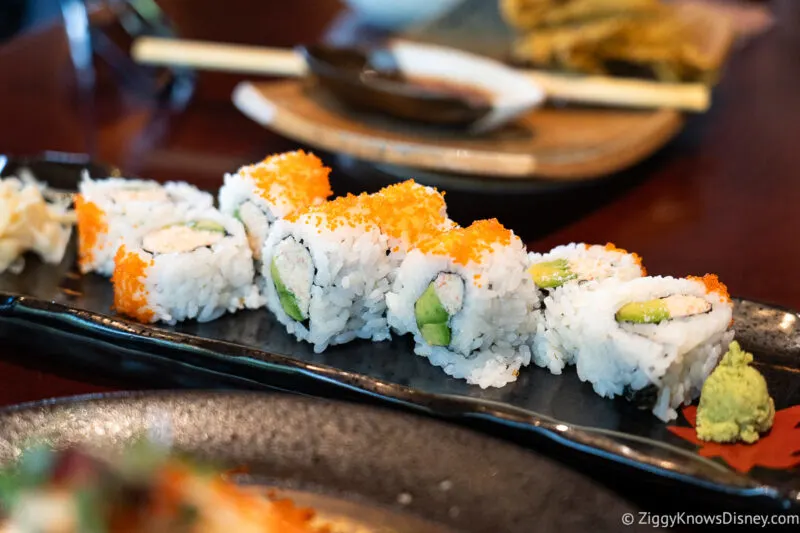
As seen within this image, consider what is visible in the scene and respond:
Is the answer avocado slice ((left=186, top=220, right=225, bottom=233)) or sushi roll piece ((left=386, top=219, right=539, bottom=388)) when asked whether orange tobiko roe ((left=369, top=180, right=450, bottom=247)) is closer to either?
Answer: sushi roll piece ((left=386, top=219, right=539, bottom=388))

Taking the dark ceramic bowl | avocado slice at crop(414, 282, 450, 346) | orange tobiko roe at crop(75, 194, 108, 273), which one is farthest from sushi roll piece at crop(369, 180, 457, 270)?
the dark ceramic bowl

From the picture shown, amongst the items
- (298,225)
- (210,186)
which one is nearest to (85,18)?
(210,186)

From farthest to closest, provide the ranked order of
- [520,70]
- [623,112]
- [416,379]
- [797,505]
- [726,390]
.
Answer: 1. [520,70]
2. [623,112]
3. [416,379]
4. [726,390]
5. [797,505]

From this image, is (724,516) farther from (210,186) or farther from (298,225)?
(210,186)

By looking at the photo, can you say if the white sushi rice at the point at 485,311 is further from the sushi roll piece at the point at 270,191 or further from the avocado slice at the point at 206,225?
the avocado slice at the point at 206,225

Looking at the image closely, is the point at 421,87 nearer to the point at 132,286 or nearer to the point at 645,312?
the point at 132,286

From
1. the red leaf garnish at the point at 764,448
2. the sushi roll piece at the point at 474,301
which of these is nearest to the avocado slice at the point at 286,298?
the sushi roll piece at the point at 474,301
